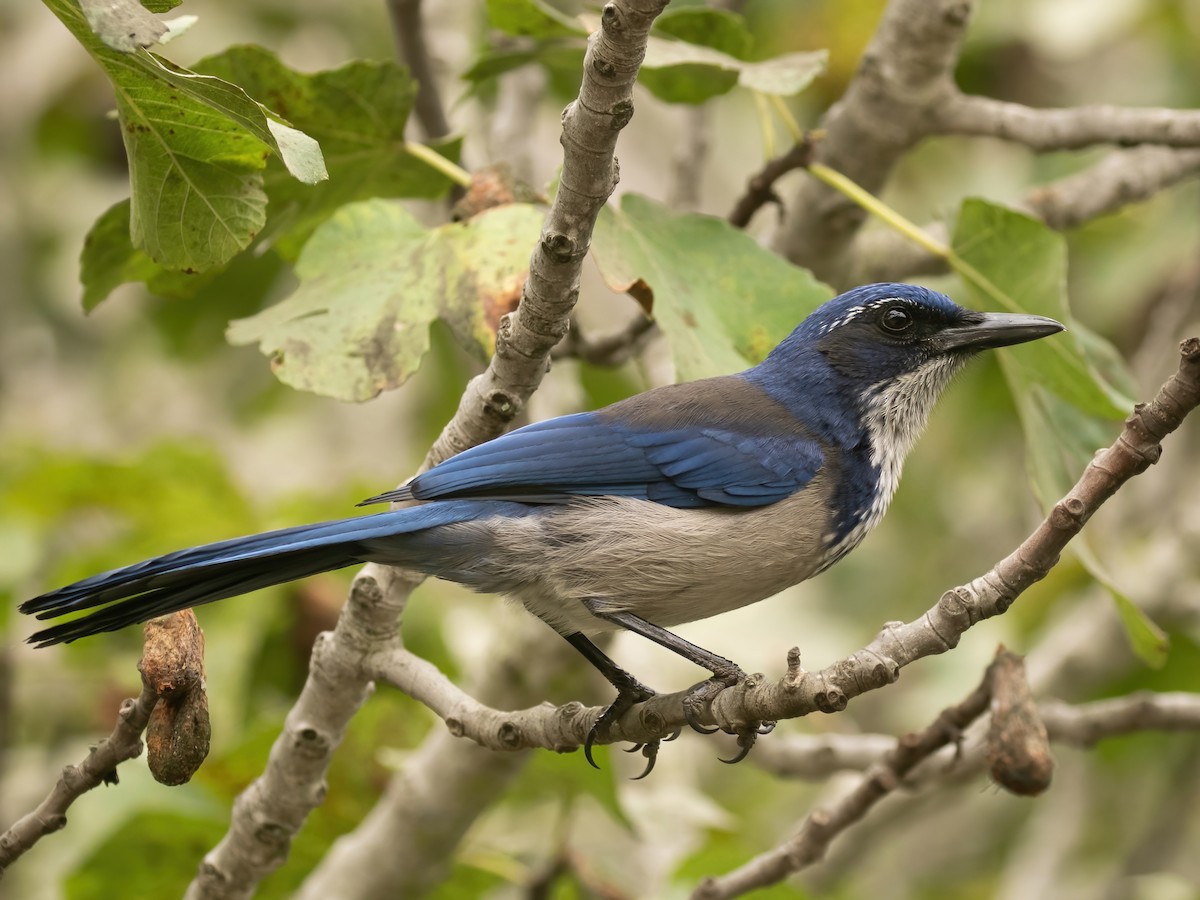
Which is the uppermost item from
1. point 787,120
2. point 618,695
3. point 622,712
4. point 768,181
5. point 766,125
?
point 766,125

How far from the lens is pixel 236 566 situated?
3148 millimetres

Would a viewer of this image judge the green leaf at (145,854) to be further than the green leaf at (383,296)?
Yes

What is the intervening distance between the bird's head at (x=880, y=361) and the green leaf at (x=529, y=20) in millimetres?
1097

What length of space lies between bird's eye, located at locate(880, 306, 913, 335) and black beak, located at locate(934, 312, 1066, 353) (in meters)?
0.10

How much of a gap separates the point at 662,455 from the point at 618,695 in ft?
2.12

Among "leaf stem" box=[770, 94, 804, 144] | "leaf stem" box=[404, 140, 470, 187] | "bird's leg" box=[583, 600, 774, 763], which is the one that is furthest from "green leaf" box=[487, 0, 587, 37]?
"bird's leg" box=[583, 600, 774, 763]

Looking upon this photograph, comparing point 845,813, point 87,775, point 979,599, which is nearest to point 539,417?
point 845,813

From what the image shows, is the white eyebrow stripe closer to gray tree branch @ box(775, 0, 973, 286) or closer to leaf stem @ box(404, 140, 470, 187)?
gray tree branch @ box(775, 0, 973, 286)

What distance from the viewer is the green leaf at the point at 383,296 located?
3371 mm

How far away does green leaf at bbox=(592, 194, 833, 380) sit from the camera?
356 cm

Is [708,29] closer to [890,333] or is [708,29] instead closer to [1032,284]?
[890,333]

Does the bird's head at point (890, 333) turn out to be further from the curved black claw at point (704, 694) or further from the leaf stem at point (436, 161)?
the curved black claw at point (704, 694)

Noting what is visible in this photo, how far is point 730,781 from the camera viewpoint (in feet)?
25.9

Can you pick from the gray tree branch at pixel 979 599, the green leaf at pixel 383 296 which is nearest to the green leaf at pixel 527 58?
the green leaf at pixel 383 296
